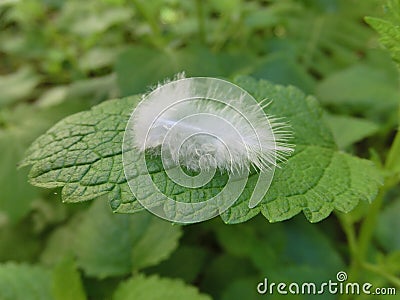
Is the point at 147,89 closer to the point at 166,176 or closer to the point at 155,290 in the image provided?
the point at 166,176

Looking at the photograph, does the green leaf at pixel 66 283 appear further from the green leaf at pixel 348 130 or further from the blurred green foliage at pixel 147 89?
the green leaf at pixel 348 130

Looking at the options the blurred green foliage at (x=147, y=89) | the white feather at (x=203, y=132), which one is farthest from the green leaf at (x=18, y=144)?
the white feather at (x=203, y=132)

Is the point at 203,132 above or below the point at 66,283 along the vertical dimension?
above

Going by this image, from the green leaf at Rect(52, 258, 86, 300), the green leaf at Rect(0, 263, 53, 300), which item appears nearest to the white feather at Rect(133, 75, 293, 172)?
the green leaf at Rect(52, 258, 86, 300)

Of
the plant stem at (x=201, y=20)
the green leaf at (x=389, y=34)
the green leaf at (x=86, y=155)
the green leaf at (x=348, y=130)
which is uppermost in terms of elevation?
the plant stem at (x=201, y=20)

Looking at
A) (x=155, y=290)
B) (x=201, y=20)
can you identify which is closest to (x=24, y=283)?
(x=155, y=290)

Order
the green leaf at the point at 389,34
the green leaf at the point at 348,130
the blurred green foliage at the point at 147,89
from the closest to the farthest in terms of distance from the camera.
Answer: the green leaf at the point at 389,34, the blurred green foliage at the point at 147,89, the green leaf at the point at 348,130
